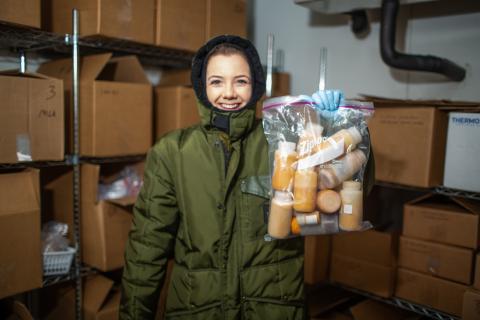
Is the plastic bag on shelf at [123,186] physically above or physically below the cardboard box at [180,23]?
below

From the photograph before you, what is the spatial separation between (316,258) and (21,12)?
5.60ft

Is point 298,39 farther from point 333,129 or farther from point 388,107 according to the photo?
point 333,129

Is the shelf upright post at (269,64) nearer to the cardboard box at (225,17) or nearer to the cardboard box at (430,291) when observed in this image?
the cardboard box at (225,17)

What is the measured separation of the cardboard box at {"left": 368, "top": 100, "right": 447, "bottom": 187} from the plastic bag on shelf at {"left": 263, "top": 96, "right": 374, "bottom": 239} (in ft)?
2.48

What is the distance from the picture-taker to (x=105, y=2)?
1810 mm

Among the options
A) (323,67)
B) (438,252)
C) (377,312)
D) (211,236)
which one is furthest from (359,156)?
(323,67)

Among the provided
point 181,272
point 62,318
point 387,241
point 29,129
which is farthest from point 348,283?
point 29,129

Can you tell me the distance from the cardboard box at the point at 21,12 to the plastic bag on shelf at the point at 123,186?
825mm

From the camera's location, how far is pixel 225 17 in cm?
231

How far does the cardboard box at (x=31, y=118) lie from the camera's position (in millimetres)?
1630

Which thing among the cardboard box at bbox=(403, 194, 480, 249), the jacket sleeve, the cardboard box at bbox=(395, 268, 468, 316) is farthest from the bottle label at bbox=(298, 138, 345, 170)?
the cardboard box at bbox=(395, 268, 468, 316)

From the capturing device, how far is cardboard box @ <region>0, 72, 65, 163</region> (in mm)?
1630

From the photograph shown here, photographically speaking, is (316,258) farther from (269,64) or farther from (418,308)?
(269,64)

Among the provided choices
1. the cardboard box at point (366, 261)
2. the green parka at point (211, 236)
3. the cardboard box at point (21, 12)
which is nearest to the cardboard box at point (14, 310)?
the green parka at point (211, 236)
